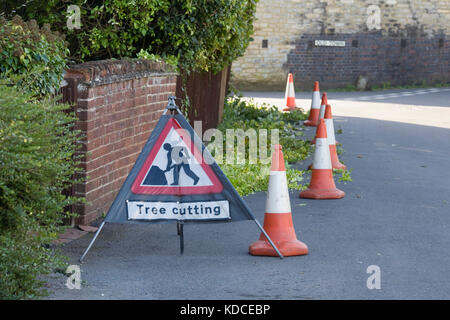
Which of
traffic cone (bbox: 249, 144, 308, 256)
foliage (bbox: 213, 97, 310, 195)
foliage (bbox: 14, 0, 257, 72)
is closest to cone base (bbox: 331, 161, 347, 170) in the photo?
foliage (bbox: 213, 97, 310, 195)

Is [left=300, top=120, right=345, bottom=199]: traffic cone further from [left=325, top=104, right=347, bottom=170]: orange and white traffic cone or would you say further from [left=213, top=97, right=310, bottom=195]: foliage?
[left=325, top=104, right=347, bottom=170]: orange and white traffic cone

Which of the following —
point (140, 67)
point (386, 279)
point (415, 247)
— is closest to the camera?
point (386, 279)

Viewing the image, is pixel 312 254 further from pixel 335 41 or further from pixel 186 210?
pixel 335 41

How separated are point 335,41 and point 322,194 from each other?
19.6 meters

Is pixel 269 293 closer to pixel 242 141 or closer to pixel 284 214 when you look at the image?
pixel 284 214

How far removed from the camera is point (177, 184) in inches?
235

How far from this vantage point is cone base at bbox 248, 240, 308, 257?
6.03m

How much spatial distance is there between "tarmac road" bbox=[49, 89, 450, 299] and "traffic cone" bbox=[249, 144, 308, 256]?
0.09 meters

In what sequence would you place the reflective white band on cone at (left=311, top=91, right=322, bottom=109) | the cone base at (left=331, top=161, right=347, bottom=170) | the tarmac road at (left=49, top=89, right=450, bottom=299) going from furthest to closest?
the reflective white band on cone at (left=311, top=91, right=322, bottom=109) < the cone base at (left=331, top=161, right=347, bottom=170) < the tarmac road at (left=49, top=89, right=450, bottom=299)

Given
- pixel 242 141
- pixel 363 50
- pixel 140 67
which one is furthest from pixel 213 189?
pixel 363 50

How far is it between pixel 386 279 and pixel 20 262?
7.81 feet

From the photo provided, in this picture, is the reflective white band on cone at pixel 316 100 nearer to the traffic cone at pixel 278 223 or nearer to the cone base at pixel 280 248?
the traffic cone at pixel 278 223

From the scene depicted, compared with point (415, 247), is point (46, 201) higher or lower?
higher
